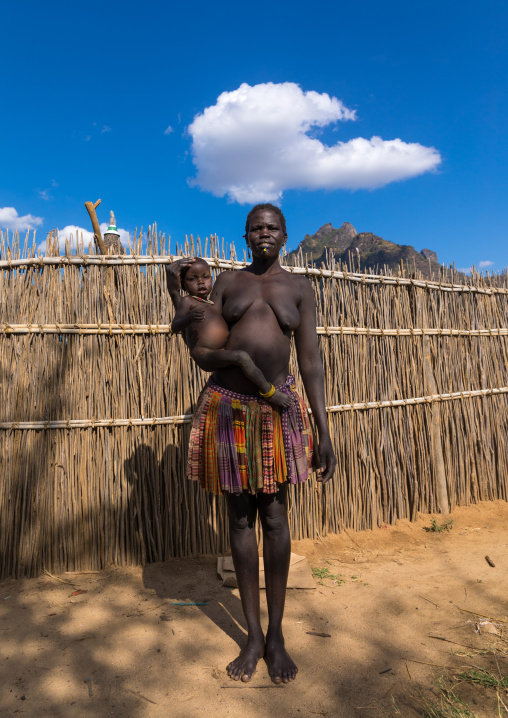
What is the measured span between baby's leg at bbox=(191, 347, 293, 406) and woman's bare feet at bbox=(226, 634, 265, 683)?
108 cm

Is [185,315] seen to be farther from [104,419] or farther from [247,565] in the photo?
[104,419]

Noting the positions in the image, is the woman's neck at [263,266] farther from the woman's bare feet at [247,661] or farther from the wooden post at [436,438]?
the wooden post at [436,438]

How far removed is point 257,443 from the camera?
2.01m

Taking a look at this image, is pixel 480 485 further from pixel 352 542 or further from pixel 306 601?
pixel 306 601

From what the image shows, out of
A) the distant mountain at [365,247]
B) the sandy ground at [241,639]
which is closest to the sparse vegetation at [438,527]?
the sandy ground at [241,639]

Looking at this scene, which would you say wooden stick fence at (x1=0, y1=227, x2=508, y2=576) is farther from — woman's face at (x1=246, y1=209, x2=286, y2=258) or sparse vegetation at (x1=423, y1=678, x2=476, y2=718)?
sparse vegetation at (x1=423, y1=678, x2=476, y2=718)

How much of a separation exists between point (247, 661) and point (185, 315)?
1.54m

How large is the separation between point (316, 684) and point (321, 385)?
4.21ft

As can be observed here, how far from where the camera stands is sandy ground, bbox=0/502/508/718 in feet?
5.93

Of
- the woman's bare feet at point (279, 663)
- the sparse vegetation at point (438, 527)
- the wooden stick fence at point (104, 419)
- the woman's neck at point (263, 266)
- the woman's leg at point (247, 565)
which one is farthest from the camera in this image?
the sparse vegetation at point (438, 527)

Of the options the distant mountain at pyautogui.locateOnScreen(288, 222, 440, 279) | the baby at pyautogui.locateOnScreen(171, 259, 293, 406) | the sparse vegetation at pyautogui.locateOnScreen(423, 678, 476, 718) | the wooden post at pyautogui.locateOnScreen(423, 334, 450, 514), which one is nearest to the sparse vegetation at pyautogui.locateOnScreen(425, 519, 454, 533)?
the wooden post at pyautogui.locateOnScreen(423, 334, 450, 514)

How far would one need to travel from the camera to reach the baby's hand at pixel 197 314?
77.9 inches

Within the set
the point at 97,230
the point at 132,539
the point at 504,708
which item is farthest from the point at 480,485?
the point at 97,230

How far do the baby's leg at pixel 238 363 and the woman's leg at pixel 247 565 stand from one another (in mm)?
488
